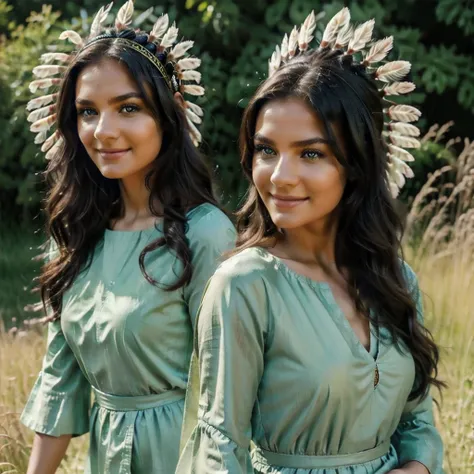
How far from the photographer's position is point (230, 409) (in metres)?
1.93

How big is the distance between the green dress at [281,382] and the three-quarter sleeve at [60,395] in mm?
834

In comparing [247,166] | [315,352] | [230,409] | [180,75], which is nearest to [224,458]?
[230,409]

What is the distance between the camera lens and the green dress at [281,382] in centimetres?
194

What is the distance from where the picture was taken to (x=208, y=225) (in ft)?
8.63

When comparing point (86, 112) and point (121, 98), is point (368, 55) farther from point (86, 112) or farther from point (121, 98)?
point (86, 112)

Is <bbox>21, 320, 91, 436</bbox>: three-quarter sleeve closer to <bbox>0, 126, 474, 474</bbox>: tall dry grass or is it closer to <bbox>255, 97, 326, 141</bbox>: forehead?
<bbox>0, 126, 474, 474</bbox>: tall dry grass

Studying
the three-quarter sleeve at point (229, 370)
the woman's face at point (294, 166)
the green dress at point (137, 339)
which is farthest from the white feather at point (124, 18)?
the three-quarter sleeve at point (229, 370)

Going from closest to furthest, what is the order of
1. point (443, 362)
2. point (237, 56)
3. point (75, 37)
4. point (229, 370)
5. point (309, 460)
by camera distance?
point (229, 370), point (309, 460), point (75, 37), point (443, 362), point (237, 56)

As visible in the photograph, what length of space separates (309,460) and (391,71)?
1.00 metres

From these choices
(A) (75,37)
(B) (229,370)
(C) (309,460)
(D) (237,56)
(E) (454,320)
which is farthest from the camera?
(D) (237,56)

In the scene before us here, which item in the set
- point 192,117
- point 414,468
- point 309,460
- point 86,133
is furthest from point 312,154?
point 192,117

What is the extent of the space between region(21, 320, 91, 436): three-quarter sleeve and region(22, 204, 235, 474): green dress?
0.34 feet

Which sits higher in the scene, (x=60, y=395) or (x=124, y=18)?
(x=124, y=18)

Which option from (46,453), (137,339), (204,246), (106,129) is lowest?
(46,453)
